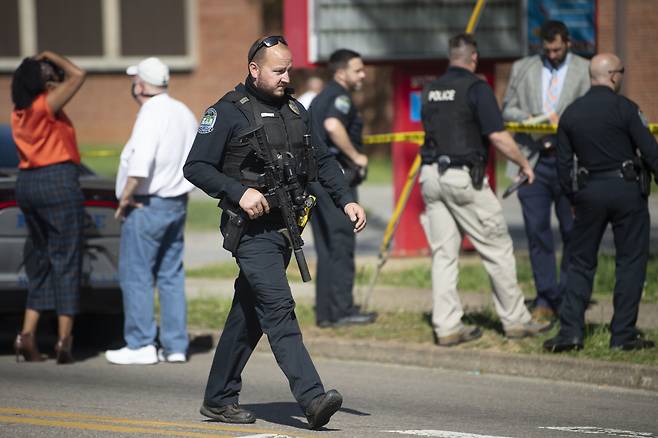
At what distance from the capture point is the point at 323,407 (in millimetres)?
6680

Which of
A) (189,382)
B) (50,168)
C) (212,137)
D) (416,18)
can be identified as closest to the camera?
(212,137)

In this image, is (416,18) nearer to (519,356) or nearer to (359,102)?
(519,356)

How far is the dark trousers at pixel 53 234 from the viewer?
9.19 metres

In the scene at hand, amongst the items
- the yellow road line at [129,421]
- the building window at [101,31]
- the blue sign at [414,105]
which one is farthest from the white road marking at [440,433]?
the building window at [101,31]

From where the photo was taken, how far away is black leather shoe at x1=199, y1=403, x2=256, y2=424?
7113 mm

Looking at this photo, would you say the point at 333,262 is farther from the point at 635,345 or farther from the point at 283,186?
the point at 283,186

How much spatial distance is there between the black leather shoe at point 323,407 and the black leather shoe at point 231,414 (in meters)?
0.49

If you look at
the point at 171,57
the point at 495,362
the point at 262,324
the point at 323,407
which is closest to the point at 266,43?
the point at 262,324

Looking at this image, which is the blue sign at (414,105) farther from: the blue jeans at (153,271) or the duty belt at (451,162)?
the blue jeans at (153,271)

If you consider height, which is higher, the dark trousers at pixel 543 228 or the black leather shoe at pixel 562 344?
the dark trousers at pixel 543 228

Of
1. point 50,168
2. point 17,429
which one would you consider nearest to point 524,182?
point 50,168

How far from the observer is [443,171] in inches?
364

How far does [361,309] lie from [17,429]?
4185 millimetres

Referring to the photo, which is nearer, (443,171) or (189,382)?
(189,382)
